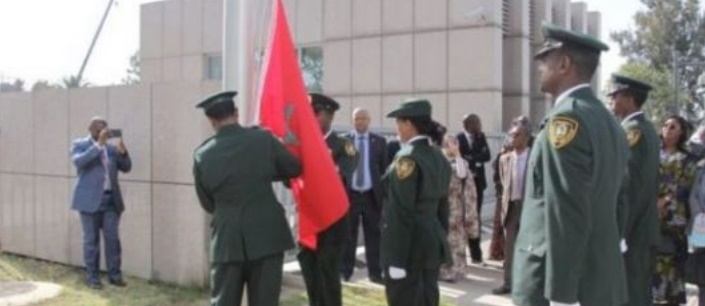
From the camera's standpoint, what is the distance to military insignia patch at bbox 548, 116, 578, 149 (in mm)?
2842

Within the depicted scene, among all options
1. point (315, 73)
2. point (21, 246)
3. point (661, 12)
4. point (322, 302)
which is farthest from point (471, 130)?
point (661, 12)

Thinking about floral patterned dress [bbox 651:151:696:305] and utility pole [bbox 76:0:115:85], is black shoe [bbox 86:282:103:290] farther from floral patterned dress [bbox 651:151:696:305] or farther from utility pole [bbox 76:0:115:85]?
utility pole [bbox 76:0:115:85]

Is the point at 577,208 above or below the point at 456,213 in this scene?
above

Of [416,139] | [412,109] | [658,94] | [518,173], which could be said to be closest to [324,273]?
[416,139]

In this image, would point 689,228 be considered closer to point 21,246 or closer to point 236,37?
point 236,37

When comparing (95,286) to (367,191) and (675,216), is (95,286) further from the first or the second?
(675,216)

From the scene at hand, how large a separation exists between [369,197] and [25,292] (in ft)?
12.0

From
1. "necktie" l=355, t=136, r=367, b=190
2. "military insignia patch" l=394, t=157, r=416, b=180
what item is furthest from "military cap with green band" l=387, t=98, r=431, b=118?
"necktie" l=355, t=136, r=367, b=190

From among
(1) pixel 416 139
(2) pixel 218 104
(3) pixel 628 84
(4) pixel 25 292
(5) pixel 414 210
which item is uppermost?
(3) pixel 628 84

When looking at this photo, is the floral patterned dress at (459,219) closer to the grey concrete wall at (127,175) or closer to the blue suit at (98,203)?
the grey concrete wall at (127,175)

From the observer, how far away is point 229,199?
4.48 metres

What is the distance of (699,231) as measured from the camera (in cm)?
552

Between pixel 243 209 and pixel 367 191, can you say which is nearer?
pixel 243 209

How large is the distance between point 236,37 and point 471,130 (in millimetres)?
4473
